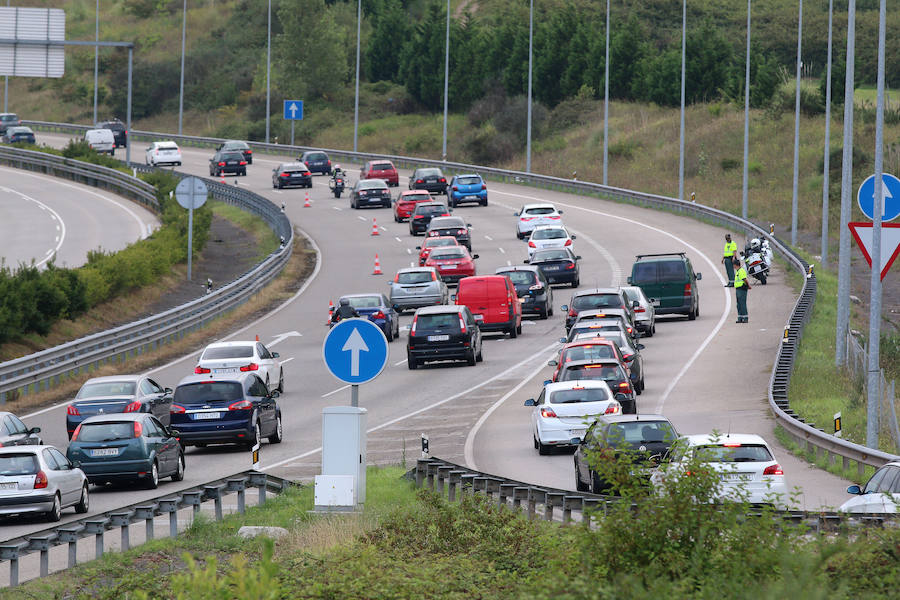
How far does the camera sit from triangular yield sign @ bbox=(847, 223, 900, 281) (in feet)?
65.2

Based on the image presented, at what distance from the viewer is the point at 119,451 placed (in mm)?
22016

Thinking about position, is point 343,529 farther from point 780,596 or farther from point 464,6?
point 464,6

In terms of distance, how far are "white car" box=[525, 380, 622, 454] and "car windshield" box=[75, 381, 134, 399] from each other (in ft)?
25.8

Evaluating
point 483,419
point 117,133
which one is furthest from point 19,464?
point 117,133

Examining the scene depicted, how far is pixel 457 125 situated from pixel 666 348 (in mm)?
74962

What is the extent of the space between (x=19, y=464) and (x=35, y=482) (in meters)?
0.46

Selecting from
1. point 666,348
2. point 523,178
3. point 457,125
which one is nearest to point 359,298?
point 666,348

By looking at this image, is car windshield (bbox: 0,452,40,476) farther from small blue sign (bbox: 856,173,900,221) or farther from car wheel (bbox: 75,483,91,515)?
small blue sign (bbox: 856,173,900,221)

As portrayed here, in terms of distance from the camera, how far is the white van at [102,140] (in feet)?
309

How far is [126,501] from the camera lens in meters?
21.0

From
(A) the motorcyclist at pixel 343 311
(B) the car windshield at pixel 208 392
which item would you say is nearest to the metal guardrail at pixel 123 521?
(B) the car windshield at pixel 208 392

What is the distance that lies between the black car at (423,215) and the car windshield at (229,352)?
30.7 metres

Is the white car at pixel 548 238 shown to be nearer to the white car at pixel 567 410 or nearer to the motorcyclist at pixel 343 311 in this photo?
the motorcyclist at pixel 343 311

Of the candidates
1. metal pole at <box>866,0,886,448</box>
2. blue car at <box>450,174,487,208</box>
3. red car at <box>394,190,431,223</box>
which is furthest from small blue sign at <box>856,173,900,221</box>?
blue car at <box>450,174,487,208</box>
